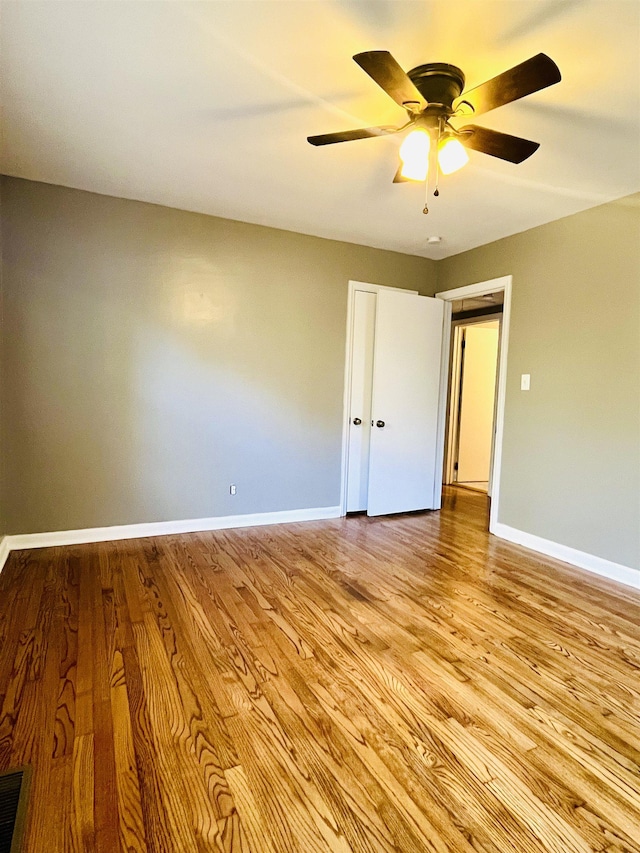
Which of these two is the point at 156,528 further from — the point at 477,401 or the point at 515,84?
the point at 477,401

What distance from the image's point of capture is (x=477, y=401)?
6.45m

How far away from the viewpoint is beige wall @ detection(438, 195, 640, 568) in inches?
121

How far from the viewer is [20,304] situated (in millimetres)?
3178

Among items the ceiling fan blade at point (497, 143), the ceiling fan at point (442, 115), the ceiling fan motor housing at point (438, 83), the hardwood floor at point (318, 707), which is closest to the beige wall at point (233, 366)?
the hardwood floor at point (318, 707)

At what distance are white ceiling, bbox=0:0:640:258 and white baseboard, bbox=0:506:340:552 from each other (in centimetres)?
253

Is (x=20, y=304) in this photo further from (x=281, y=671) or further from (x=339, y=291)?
(x=281, y=671)

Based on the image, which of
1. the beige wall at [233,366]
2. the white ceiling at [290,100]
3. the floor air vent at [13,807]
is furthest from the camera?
the beige wall at [233,366]

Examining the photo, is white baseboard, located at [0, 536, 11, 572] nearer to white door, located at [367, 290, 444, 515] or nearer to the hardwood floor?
the hardwood floor

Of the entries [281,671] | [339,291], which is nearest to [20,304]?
[339,291]

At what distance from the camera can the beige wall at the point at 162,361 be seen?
3240 millimetres

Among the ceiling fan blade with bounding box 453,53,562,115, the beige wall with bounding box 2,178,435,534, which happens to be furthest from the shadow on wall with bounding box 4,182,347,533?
the ceiling fan blade with bounding box 453,53,562,115

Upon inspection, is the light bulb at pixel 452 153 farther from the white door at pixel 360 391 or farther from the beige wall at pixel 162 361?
the white door at pixel 360 391

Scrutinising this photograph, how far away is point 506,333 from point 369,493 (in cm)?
193

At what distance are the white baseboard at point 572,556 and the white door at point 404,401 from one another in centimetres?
97
